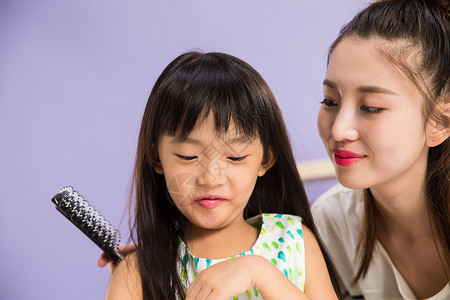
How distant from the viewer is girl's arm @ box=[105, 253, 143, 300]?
2.99 ft

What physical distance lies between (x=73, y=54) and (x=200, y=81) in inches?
26.8

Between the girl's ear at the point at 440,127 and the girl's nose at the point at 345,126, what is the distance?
140 mm

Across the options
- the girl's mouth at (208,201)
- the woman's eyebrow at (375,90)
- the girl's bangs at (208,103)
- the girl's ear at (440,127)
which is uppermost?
the girl's bangs at (208,103)

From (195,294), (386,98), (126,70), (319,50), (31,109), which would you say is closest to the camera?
(195,294)

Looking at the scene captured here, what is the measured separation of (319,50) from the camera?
69.4 inches

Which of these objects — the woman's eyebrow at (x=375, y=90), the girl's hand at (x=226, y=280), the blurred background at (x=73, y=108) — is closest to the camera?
the girl's hand at (x=226, y=280)

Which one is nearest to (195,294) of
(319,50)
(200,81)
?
(200,81)

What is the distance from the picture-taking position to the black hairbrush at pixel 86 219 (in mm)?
949

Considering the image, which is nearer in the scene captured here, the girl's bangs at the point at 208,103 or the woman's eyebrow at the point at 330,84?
the girl's bangs at the point at 208,103

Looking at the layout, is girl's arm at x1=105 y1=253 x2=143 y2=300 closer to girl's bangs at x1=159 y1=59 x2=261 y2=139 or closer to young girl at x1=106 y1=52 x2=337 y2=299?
young girl at x1=106 y1=52 x2=337 y2=299

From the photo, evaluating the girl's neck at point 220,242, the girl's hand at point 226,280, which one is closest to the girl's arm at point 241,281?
the girl's hand at point 226,280

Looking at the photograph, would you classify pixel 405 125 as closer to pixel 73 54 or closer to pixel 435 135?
pixel 435 135

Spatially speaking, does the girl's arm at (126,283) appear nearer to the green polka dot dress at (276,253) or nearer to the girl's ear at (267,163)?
the green polka dot dress at (276,253)

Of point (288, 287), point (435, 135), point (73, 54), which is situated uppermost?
point (73, 54)
